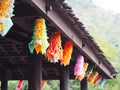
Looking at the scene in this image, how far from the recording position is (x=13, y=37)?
7160 millimetres

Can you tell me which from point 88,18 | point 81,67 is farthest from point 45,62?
point 88,18

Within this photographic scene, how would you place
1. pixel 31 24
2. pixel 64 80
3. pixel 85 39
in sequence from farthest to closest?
pixel 64 80 < pixel 85 39 < pixel 31 24

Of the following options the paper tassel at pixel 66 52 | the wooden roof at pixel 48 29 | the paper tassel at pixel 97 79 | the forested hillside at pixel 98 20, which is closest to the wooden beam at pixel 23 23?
the wooden roof at pixel 48 29

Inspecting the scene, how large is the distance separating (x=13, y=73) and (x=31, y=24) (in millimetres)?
6094

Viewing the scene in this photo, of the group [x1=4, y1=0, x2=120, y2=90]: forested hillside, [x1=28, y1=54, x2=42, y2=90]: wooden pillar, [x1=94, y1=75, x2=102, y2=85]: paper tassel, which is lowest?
[x1=94, y1=75, x2=102, y2=85]: paper tassel

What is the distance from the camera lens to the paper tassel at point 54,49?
6246mm

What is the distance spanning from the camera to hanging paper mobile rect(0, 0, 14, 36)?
409 centimetres

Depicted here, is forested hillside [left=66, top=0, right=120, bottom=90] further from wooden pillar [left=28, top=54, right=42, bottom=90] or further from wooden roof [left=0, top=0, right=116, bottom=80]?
wooden pillar [left=28, top=54, right=42, bottom=90]

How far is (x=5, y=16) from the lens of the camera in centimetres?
413

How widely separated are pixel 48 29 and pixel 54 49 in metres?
0.41

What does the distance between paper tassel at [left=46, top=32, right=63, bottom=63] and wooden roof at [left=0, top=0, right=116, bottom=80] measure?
0.43ft

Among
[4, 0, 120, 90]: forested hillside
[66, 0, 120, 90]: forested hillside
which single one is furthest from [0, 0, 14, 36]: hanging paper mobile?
[66, 0, 120, 90]: forested hillside

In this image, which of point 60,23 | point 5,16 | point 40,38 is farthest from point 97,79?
point 5,16

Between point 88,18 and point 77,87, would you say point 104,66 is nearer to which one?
point 77,87
